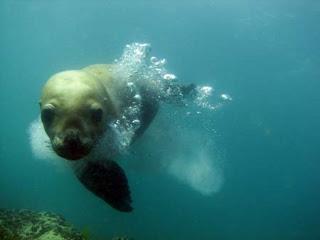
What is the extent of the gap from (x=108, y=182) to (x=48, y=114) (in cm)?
192

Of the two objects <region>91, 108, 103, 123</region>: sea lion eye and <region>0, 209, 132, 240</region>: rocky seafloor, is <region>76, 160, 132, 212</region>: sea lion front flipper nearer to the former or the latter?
<region>0, 209, 132, 240</region>: rocky seafloor

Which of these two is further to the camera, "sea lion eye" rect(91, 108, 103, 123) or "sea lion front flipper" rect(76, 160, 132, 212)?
"sea lion front flipper" rect(76, 160, 132, 212)

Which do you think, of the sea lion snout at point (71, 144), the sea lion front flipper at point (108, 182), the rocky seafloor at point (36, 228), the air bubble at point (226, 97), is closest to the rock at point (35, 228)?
the rocky seafloor at point (36, 228)

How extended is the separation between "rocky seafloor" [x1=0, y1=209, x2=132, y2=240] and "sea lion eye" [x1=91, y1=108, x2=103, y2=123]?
6.47 feet

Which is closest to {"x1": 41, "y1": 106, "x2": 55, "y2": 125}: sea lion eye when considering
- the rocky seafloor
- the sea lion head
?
the sea lion head

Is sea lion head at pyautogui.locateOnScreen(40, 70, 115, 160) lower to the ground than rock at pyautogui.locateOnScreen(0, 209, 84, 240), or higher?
higher

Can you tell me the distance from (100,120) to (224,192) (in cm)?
10531

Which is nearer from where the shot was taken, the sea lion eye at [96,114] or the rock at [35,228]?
the sea lion eye at [96,114]

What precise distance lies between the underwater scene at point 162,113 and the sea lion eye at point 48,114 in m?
0.02

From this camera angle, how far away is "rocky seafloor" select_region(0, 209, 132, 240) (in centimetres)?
764

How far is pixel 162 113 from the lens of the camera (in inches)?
750

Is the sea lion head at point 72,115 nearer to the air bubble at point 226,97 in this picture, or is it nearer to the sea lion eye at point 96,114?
the sea lion eye at point 96,114

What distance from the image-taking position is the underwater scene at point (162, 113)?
8.30 m

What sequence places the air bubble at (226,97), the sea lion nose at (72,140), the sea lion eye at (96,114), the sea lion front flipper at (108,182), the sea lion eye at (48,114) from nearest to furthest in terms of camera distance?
the sea lion nose at (72,140) < the sea lion eye at (48,114) < the sea lion eye at (96,114) < the sea lion front flipper at (108,182) < the air bubble at (226,97)
